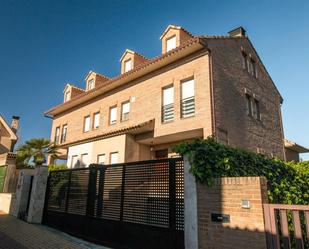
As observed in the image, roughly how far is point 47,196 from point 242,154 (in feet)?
28.4

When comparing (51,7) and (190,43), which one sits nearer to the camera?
(190,43)

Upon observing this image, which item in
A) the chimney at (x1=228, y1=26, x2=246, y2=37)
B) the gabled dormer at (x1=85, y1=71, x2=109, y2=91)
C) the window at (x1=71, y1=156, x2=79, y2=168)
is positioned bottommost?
the window at (x1=71, y1=156, x2=79, y2=168)

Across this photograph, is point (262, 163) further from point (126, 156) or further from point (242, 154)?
point (126, 156)

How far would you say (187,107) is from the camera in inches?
515

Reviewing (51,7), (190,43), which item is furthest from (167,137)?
(51,7)

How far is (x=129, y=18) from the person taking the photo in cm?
1477

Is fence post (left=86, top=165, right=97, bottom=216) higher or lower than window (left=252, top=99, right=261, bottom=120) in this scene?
lower

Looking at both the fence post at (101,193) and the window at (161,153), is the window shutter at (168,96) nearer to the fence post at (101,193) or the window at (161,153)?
the window at (161,153)

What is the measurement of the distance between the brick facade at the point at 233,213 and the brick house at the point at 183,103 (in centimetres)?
641

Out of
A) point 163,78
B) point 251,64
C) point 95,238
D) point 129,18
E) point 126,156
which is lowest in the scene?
point 95,238

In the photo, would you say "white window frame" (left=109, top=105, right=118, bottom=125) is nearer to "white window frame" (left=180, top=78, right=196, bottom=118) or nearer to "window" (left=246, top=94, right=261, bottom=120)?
"white window frame" (left=180, top=78, right=196, bottom=118)

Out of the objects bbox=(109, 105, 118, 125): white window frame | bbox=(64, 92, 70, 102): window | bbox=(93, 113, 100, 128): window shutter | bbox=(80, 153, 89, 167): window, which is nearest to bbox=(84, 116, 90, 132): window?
bbox=(93, 113, 100, 128): window shutter

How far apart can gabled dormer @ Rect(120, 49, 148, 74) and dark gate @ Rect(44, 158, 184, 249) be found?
1119 cm

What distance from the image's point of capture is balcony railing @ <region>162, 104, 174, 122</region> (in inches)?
539
